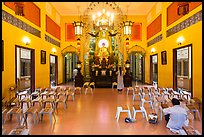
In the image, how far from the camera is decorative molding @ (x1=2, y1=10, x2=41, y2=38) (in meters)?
7.52

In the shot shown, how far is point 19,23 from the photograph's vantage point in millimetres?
8797

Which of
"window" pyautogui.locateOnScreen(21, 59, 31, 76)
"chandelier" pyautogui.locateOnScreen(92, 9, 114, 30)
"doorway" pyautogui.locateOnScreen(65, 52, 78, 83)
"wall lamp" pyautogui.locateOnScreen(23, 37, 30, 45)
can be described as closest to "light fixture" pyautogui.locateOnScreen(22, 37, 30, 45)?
"wall lamp" pyautogui.locateOnScreen(23, 37, 30, 45)

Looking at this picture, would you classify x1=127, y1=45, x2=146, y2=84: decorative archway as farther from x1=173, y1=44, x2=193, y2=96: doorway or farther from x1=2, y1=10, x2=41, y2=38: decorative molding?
x1=2, y1=10, x2=41, y2=38: decorative molding

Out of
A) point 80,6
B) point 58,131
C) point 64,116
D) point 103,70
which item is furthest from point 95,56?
point 58,131

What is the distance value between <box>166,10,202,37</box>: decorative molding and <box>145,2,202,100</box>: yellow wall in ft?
0.41

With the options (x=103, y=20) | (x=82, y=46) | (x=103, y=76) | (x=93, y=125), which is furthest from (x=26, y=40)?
(x=82, y=46)

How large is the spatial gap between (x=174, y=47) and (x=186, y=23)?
170 centimetres

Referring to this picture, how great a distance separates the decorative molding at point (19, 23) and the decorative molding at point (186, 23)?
6.59 meters

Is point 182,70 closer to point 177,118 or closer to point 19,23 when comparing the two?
point 177,118

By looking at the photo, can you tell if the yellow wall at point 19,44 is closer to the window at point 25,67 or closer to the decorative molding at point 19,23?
the decorative molding at point 19,23

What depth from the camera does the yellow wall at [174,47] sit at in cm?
745

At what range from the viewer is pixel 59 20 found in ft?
52.5

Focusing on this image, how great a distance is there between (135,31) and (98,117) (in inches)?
458

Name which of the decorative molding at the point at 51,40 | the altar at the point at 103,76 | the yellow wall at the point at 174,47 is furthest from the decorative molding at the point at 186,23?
the decorative molding at the point at 51,40
